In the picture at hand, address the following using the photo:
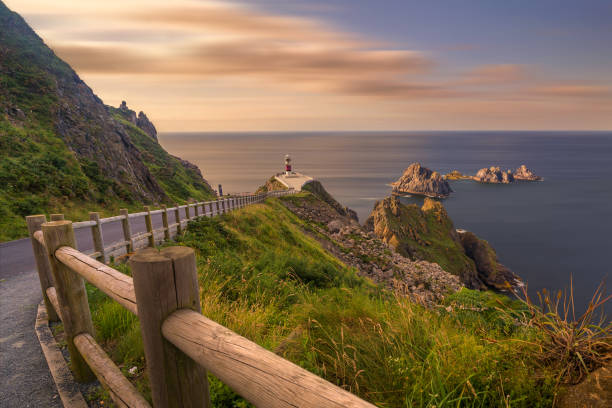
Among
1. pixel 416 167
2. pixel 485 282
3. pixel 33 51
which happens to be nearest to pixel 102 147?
pixel 33 51

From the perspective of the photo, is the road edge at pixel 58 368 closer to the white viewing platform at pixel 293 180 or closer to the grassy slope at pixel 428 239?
the grassy slope at pixel 428 239

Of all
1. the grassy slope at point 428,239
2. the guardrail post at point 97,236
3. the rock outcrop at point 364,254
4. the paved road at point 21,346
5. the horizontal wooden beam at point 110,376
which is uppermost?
the horizontal wooden beam at point 110,376

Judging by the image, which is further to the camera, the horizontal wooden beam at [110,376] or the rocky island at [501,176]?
the rocky island at [501,176]

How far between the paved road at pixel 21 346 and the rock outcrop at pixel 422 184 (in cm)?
11469

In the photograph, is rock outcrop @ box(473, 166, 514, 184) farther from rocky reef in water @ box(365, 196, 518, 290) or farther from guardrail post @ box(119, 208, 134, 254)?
guardrail post @ box(119, 208, 134, 254)

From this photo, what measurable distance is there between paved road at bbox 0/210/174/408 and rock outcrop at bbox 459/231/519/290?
5381 cm

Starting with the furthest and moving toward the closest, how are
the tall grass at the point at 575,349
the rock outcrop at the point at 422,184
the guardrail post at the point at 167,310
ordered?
1. the rock outcrop at the point at 422,184
2. the tall grass at the point at 575,349
3. the guardrail post at the point at 167,310

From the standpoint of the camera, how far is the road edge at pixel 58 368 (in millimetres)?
3194

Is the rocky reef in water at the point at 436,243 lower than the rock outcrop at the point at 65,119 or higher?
lower

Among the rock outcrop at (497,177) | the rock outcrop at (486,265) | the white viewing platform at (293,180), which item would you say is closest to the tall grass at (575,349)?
the white viewing platform at (293,180)

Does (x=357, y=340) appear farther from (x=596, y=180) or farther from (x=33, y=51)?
(x=596, y=180)

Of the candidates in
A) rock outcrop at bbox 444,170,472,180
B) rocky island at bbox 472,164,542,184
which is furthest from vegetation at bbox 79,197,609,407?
rock outcrop at bbox 444,170,472,180

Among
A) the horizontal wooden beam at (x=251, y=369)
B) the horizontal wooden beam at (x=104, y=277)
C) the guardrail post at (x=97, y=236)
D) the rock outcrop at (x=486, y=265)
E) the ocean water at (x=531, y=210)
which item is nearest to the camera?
the horizontal wooden beam at (x=251, y=369)

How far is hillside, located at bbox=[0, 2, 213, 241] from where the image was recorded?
1733cm
